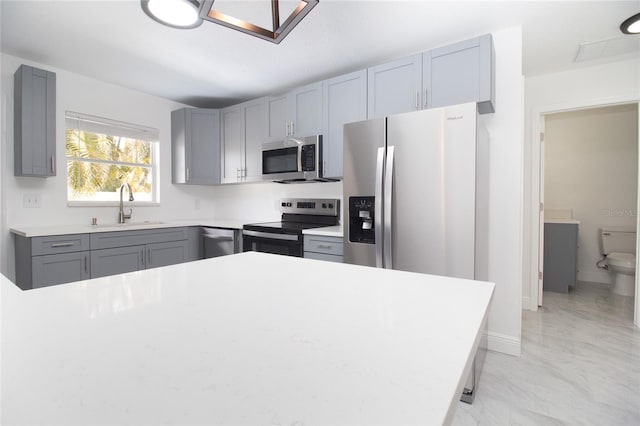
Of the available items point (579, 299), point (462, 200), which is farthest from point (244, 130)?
point (579, 299)

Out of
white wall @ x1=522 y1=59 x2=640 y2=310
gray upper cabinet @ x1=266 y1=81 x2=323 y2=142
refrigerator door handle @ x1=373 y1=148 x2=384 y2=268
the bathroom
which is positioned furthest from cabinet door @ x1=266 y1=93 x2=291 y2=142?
the bathroom

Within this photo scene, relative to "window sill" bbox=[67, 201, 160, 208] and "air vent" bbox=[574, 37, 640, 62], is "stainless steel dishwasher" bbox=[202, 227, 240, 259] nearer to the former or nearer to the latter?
"window sill" bbox=[67, 201, 160, 208]

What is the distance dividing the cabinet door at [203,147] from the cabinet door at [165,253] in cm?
84

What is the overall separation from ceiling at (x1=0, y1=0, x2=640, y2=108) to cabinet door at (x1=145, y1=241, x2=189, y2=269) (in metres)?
1.68

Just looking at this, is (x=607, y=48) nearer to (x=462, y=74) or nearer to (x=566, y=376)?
(x=462, y=74)

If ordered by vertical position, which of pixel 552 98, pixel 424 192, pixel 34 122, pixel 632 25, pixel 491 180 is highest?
pixel 632 25

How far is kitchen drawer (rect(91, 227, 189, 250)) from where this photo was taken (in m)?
2.69

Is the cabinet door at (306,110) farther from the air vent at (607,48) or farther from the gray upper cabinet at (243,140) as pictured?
the air vent at (607,48)

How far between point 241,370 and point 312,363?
0.09 metres

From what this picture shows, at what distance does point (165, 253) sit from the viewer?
10.4 ft

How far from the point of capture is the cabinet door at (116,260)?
266 centimetres

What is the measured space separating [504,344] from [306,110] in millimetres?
2583

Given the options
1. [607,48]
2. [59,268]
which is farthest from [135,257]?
[607,48]

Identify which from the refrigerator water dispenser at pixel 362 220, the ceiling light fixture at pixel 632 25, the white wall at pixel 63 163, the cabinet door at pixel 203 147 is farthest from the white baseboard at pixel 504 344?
the white wall at pixel 63 163
